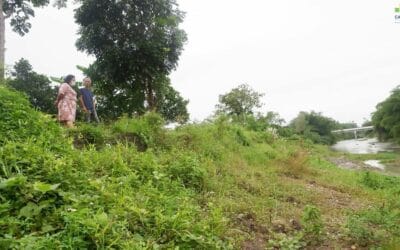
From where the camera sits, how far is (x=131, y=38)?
13.0 metres

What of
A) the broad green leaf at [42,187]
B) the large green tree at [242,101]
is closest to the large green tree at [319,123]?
the large green tree at [242,101]

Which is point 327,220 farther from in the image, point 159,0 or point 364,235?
point 159,0

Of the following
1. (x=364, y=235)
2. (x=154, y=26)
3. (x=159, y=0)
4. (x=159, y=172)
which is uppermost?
(x=159, y=0)

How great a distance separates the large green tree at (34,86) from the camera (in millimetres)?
12062

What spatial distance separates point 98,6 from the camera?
42.8ft

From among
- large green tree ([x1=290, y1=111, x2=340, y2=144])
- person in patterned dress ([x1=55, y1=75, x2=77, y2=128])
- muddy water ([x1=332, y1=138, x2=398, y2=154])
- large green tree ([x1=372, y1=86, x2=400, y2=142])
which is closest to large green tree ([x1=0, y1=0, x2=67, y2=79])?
person in patterned dress ([x1=55, y1=75, x2=77, y2=128])

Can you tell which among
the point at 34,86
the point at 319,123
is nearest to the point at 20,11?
the point at 34,86

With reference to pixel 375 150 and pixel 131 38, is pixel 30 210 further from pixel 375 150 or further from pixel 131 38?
pixel 375 150

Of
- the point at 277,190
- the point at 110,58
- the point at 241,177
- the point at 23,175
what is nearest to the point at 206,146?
the point at 241,177

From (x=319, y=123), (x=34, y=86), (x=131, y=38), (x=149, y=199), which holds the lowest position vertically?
(x=149, y=199)

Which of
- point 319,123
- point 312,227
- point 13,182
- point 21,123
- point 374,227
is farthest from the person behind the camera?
point 319,123

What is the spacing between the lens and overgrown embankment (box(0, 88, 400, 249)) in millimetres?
3219

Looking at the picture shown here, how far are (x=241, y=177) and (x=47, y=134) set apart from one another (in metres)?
3.42

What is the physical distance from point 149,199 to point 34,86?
979 centimetres
